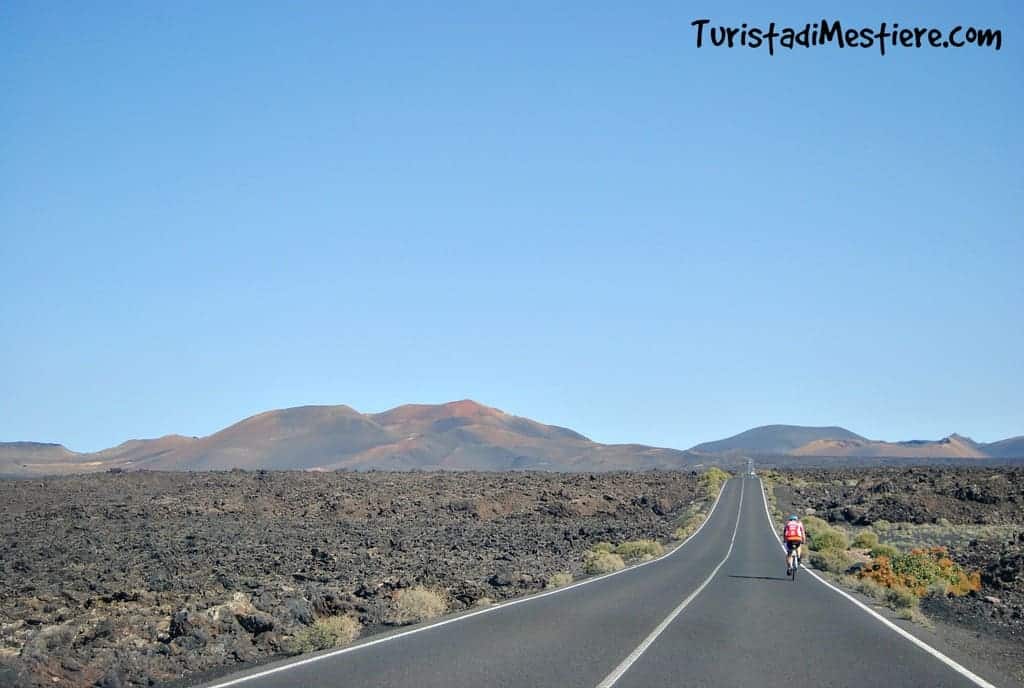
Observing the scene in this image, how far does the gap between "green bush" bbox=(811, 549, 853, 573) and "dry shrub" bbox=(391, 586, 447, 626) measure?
1834cm

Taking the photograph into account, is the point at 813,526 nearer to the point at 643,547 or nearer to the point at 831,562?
the point at 643,547

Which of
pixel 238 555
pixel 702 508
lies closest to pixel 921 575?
pixel 238 555

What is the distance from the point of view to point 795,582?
2722 cm

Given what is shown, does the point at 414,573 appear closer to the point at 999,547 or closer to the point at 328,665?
the point at 328,665

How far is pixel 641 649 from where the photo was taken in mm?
13805

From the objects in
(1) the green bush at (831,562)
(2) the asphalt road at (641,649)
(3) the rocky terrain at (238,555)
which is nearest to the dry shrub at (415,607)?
(3) the rocky terrain at (238,555)

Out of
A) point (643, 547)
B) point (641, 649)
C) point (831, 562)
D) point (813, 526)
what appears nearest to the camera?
point (641, 649)

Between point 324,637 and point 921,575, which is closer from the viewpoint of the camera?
point 324,637

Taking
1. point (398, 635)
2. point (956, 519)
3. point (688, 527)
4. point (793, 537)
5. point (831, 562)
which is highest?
point (956, 519)

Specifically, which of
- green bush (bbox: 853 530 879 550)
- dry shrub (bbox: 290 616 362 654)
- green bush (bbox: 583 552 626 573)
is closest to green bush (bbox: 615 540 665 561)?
green bush (bbox: 583 552 626 573)

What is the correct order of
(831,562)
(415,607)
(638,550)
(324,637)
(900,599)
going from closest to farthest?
(324,637) → (415,607) → (900,599) → (831,562) → (638,550)

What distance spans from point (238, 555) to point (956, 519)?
147ft

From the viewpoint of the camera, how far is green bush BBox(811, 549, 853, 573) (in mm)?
34194

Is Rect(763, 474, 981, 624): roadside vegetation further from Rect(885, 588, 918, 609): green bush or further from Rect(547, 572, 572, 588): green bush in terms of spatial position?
Rect(547, 572, 572, 588): green bush
